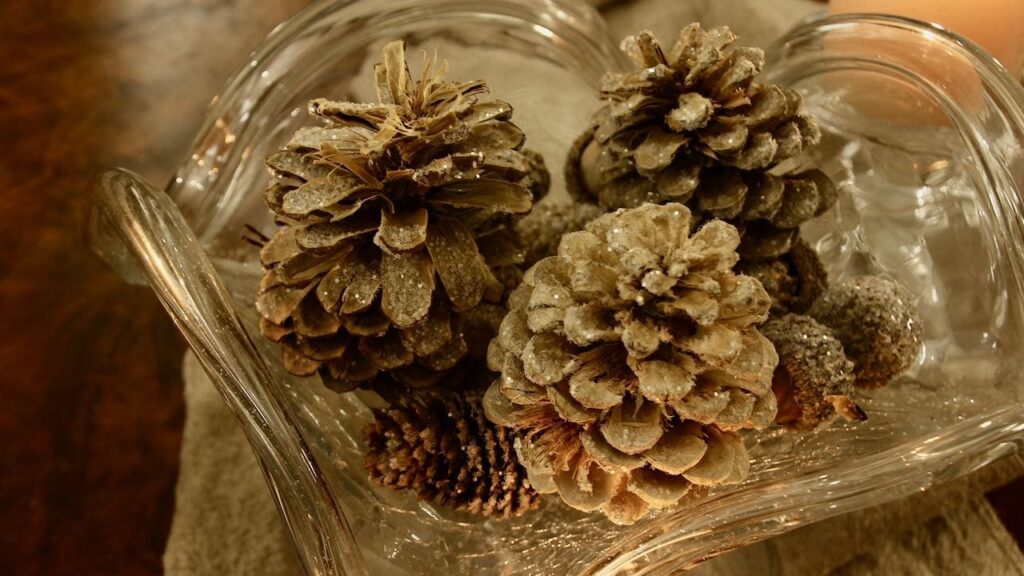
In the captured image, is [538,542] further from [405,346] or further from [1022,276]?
[1022,276]

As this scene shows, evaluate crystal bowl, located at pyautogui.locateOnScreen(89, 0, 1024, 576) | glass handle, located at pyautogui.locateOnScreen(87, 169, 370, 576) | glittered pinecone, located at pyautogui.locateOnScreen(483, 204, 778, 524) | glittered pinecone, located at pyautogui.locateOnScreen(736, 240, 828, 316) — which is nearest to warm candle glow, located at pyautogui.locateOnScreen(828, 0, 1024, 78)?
crystal bowl, located at pyautogui.locateOnScreen(89, 0, 1024, 576)

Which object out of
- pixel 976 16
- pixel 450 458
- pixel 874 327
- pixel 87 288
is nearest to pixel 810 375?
pixel 874 327

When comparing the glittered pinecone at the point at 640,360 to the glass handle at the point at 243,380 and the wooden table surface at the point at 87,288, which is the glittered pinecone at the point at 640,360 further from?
the wooden table surface at the point at 87,288

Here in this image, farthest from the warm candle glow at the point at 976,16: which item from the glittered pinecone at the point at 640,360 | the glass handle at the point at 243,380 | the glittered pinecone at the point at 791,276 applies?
the glass handle at the point at 243,380

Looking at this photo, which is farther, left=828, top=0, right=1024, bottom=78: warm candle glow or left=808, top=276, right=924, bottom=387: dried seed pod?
left=828, top=0, right=1024, bottom=78: warm candle glow

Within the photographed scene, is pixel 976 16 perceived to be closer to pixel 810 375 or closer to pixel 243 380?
pixel 810 375

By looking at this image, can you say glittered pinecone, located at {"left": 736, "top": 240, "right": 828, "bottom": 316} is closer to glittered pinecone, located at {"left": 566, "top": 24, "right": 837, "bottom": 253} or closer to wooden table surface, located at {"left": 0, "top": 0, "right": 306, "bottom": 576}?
glittered pinecone, located at {"left": 566, "top": 24, "right": 837, "bottom": 253}

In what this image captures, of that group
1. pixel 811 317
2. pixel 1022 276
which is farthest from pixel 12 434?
pixel 1022 276
